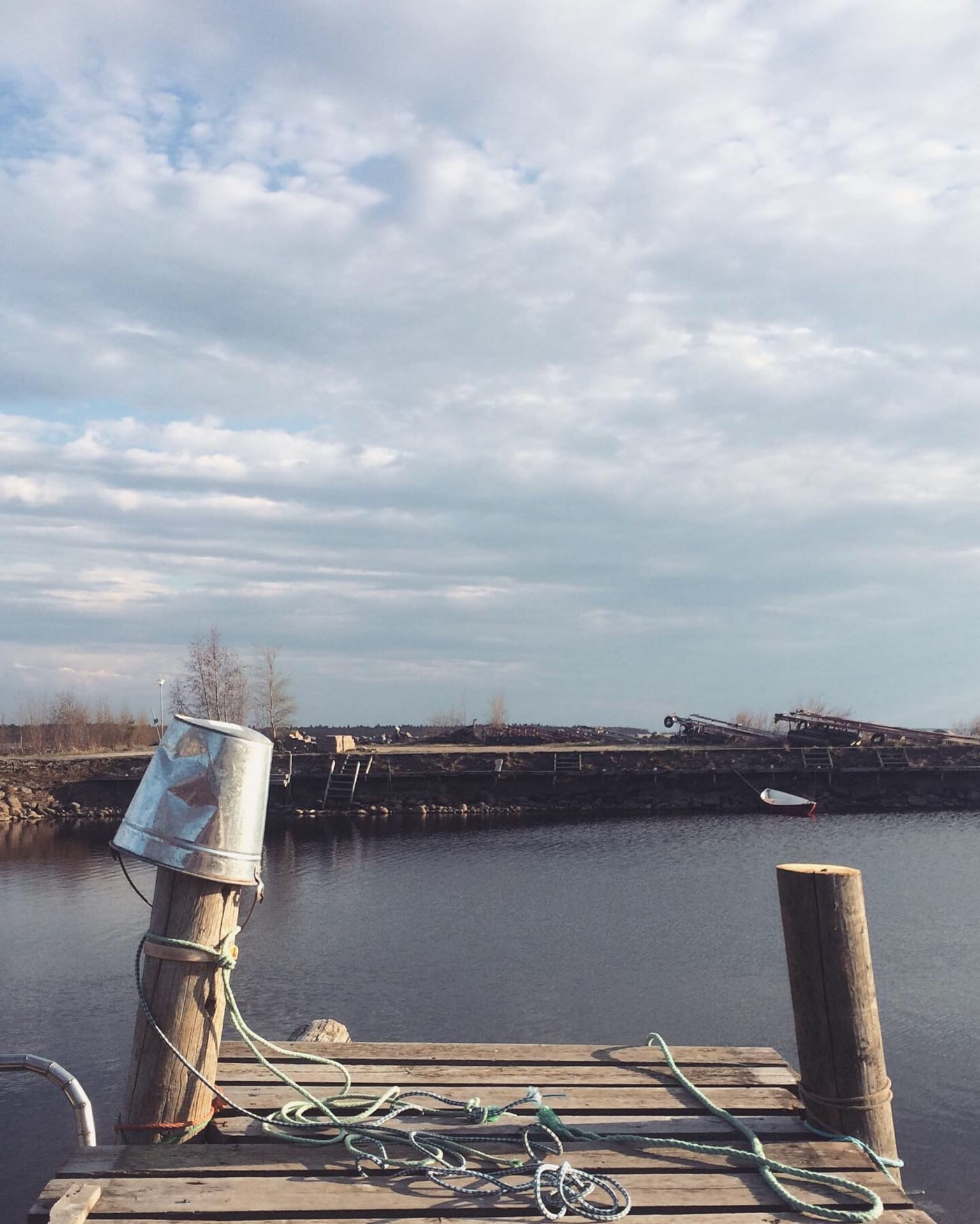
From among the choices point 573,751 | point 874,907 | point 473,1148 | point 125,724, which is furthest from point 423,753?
point 473,1148

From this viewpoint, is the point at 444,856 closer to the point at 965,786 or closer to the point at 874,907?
the point at 874,907

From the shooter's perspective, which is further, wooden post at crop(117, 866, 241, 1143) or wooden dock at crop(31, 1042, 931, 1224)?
wooden post at crop(117, 866, 241, 1143)

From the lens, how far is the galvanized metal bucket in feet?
13.8

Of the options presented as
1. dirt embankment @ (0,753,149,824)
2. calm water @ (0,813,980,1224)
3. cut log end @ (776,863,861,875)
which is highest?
cut log end @ (776,863,861,875)

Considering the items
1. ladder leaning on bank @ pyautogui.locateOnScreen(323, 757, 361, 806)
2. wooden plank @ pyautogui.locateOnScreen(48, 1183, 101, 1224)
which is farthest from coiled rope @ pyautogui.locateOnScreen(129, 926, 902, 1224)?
ladder leaning on bank @ pyautogui.locateOnScreen(323, 757, 361, 806)

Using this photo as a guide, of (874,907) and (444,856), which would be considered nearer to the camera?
(874,907)

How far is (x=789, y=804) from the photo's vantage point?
1586 inches

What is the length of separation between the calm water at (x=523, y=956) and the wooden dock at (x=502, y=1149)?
584 cm

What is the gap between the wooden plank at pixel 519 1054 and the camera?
508 cm

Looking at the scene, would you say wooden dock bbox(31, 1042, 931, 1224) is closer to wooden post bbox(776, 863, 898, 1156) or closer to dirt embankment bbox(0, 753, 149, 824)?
wooden post bbox(776, 863, 898, 1156)

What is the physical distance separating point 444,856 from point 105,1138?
1957 cm

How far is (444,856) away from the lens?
3069 centimetres

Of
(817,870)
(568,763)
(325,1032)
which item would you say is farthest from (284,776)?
(817,870)

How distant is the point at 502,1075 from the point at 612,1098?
2.04ft
